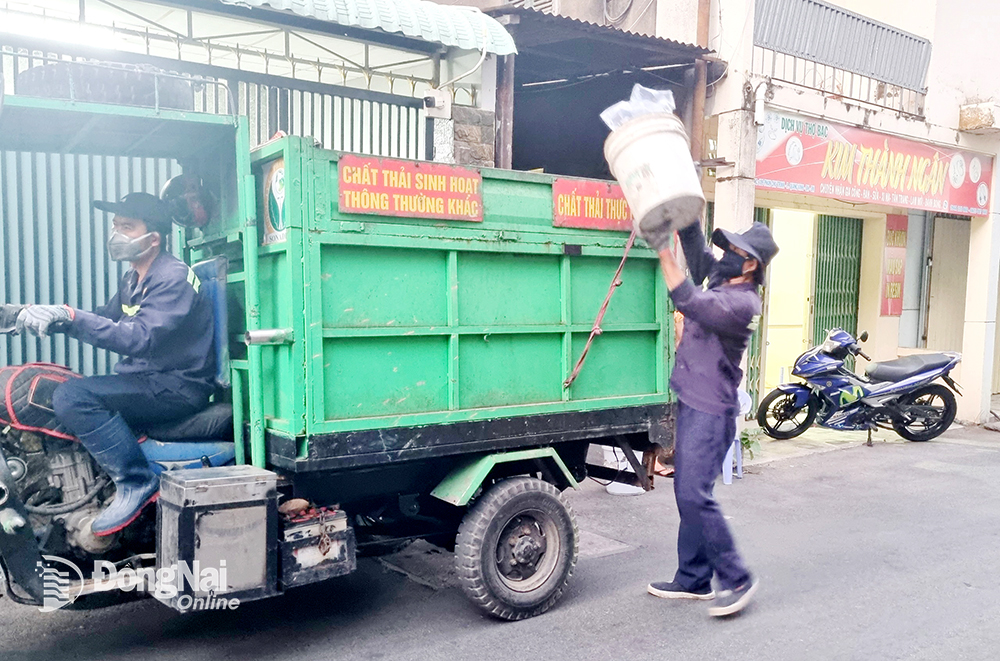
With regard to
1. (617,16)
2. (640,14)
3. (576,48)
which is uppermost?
(617,16)

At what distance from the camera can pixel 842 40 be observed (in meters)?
8.79

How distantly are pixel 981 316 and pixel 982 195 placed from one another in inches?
58.1

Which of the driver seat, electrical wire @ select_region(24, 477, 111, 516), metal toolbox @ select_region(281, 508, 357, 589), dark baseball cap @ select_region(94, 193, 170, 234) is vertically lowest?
metal toolbox @ select_region(281, 508, 357, 589)

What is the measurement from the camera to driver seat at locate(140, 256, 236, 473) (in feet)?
12.3

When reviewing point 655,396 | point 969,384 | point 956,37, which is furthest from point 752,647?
point 956,37

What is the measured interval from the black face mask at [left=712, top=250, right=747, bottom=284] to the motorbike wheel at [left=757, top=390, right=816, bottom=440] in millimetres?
4894

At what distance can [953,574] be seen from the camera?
15.9ft

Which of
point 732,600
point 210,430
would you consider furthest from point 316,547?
point 732,600

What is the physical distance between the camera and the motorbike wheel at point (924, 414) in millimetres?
9141

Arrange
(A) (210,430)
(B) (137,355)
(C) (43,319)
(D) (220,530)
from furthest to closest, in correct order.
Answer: (A) (210,430) < (B) (137,355) < (D) (220,530) < (C) (43,319)

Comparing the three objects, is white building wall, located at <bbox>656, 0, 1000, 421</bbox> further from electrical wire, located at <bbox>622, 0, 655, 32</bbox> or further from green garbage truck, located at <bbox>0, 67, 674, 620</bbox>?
green garbage truck, located at <bbox>0, 67, 674, 620</bbox>

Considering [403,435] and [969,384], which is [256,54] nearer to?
[403,435]

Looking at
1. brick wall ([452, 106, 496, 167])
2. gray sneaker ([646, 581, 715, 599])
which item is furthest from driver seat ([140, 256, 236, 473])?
brick wall ([452, 106, 496, 167])

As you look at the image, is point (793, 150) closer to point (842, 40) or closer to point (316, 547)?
point (842, 40)
